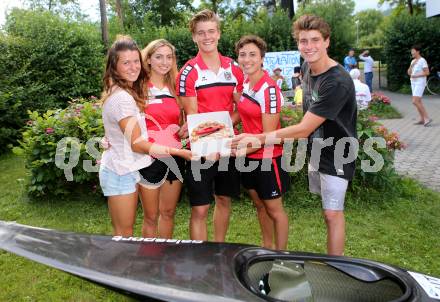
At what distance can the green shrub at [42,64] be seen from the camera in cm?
1061

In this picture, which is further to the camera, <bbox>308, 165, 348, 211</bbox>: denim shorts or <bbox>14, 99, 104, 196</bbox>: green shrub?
<bbox>14, 99, 104, 196</bbox>: green shrub

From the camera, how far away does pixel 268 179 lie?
3.78 meters

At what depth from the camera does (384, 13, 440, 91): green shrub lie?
19078 millimetres

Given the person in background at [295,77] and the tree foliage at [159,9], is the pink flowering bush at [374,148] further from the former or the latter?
the tree foliage at [159,9]

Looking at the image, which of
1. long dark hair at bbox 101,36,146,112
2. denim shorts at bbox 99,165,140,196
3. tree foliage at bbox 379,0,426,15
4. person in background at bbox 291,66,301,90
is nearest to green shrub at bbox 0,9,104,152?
person in background at bbox 291,66,301,90

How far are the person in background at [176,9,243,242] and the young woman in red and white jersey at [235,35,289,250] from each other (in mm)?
118

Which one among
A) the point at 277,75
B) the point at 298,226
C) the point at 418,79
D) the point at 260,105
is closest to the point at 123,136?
the point at 260,105

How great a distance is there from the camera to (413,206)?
19.5 ft

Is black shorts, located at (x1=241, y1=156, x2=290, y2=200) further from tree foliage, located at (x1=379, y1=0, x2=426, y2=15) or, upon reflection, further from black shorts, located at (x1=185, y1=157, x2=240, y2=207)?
tree foliage, located at (x1=379, y1=0, x2=426, y2=15)

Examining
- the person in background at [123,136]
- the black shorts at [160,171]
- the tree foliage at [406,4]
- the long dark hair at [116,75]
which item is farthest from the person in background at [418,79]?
the tree foliage at [406,4]

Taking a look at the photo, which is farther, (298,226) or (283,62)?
(283,62)

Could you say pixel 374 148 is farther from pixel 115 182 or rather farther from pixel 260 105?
pixel 115 182

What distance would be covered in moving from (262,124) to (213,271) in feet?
5.31

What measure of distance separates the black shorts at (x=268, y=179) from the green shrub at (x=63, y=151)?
2870 mm
